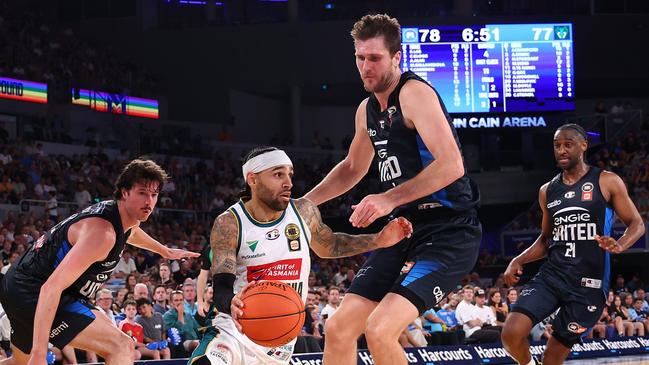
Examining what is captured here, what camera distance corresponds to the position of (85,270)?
6238 millimetres

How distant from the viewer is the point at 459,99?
2380 cm

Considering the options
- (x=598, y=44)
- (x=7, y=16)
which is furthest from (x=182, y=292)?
(x=598, y=44)

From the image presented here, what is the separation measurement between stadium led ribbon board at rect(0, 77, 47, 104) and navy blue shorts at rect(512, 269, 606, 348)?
1927 cm

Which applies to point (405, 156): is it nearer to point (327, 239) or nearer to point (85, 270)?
point (327, 239)

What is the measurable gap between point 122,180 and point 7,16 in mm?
23273

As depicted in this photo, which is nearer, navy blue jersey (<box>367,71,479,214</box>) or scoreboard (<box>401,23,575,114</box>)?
navy blue jersey (<box>367,71,479,214</box>)

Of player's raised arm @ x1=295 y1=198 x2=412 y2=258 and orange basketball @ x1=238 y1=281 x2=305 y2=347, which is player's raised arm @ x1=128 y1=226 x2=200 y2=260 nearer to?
player's raised arm @ x1=295 y1=198 x2=412 y2=258

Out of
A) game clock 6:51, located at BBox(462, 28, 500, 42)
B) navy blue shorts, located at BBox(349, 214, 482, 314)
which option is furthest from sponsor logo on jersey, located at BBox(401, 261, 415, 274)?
game clock 6:51, located at BBox(462, 28, 500, 42)

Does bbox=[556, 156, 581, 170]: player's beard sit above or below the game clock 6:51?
below

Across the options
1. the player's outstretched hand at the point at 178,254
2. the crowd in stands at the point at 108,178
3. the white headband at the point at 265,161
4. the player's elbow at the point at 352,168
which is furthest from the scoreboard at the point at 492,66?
the white headband at the point at 265,161

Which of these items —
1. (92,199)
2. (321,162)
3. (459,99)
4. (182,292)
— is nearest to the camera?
(182,292)

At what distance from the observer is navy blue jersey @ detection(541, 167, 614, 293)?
26.1ft

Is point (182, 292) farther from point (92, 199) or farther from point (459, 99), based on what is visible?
point (459, 99)

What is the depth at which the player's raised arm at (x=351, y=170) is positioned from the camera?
6.21m
